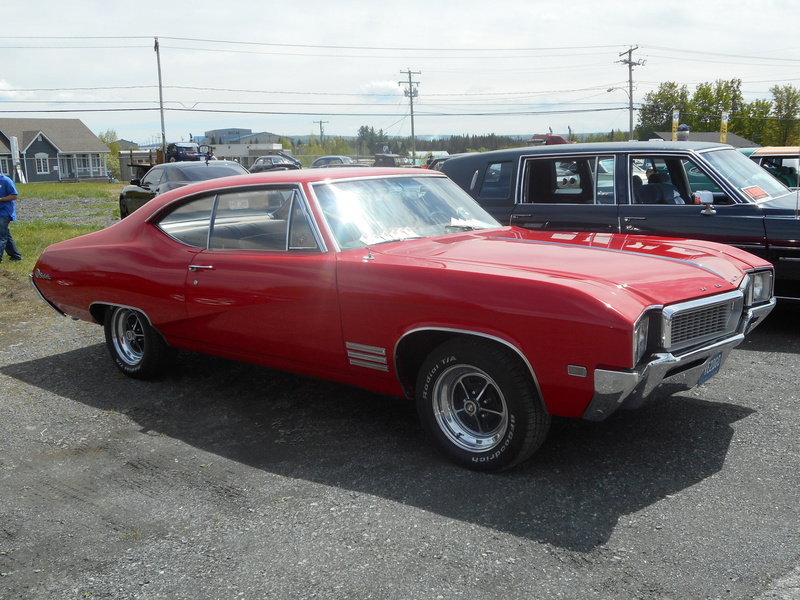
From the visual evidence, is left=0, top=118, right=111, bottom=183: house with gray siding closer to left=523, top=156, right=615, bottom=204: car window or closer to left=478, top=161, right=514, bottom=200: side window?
left=478, top=161, right=514, bottom=200: side window

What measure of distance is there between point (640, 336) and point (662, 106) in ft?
304

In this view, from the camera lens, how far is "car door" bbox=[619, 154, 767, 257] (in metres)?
6.65

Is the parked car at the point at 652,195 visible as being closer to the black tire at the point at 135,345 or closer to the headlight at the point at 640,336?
the headlight at the point at 640,336

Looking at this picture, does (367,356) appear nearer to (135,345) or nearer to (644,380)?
(644,380)

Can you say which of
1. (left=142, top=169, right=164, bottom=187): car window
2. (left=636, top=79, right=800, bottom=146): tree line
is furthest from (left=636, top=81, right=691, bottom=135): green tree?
(left=142, top=169, right=164, bottom=187): car window

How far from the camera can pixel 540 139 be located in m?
14.2

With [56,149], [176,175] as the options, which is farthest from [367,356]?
[56,149]

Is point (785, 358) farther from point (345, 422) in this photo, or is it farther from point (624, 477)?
point (345, 422)

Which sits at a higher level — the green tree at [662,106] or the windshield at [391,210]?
the green tree at [662,106]

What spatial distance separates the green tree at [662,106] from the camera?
289 feet

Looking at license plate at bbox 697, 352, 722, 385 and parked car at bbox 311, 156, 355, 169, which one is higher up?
parked car at bbox 311, 156, 355, 169

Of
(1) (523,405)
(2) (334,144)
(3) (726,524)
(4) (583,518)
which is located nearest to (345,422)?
(1) (523,405)

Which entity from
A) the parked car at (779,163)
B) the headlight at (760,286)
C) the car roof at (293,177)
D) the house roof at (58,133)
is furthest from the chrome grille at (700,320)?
the house roof at (58,133)

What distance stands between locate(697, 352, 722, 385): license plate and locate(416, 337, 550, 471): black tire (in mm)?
859
